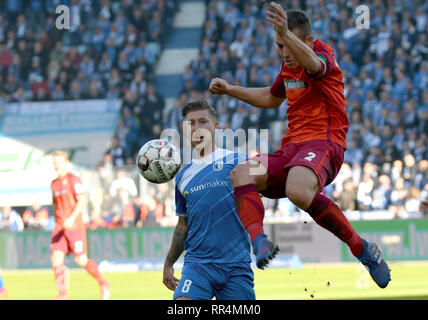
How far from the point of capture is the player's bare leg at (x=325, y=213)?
5832 mm

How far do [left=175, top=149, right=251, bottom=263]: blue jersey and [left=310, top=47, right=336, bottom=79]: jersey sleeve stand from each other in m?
0.94

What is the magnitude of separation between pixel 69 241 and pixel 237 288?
6.83 m

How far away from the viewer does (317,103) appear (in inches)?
245

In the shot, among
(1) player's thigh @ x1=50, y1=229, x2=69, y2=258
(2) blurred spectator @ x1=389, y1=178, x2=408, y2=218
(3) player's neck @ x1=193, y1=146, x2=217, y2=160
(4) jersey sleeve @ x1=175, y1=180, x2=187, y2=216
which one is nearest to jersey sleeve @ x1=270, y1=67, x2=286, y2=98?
(3) player's neck @ x1=193, y1=146, x2=217, y2=160

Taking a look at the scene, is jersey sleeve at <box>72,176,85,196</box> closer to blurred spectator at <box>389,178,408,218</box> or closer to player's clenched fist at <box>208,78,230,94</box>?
player's clenched fist at <box>208,78,230,94</box>

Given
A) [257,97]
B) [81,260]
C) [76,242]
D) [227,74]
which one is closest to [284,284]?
[81,260]

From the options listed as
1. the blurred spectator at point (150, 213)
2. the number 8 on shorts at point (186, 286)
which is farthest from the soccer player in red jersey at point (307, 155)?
the blurred spectator at point (150, 213)

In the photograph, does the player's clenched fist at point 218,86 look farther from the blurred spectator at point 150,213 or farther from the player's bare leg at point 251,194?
the blurred spectator at point 150,213

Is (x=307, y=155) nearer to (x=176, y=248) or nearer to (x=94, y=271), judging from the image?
(x=176, y=248)

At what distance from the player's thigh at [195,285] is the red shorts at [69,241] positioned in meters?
6.57

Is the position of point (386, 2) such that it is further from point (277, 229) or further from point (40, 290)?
point (40, 290)

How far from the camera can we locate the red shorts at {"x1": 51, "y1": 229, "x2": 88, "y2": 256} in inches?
489

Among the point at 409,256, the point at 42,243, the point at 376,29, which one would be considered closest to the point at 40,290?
the point at 42,243

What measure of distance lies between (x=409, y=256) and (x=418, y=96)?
18.5 ft
